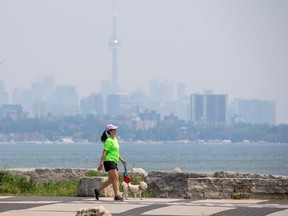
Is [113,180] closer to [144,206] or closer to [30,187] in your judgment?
[144,206]

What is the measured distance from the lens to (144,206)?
23125 millimetres

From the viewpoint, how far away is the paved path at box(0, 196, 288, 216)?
2181 centimetres

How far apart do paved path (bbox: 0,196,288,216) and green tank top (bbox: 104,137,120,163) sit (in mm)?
830

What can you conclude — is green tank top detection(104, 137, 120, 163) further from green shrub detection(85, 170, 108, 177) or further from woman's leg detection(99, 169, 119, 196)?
green shrub detection(85, 170, 108, 177)

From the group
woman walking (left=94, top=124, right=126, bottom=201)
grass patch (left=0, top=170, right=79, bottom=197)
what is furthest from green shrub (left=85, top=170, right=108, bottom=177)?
woman walking (left=94, top=124, right=126, bottom=201)

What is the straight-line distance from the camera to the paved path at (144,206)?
71.6 ft

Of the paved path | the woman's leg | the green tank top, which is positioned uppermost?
the green tank top

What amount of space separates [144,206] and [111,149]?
2238 mm

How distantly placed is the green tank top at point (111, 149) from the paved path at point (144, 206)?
0.83m

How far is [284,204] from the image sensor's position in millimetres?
23594

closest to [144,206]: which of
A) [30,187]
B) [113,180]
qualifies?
[113,180]

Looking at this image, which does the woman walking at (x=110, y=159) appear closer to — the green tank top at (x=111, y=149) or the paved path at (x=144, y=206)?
the green tank top at (x=111, y=149)

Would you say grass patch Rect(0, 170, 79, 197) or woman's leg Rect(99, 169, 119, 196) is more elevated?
woman's leg Rect(99, 169, 119, 196)

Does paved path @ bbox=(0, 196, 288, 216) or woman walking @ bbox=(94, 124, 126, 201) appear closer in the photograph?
paved path @ bbox=(0, 196, 288, 216)
